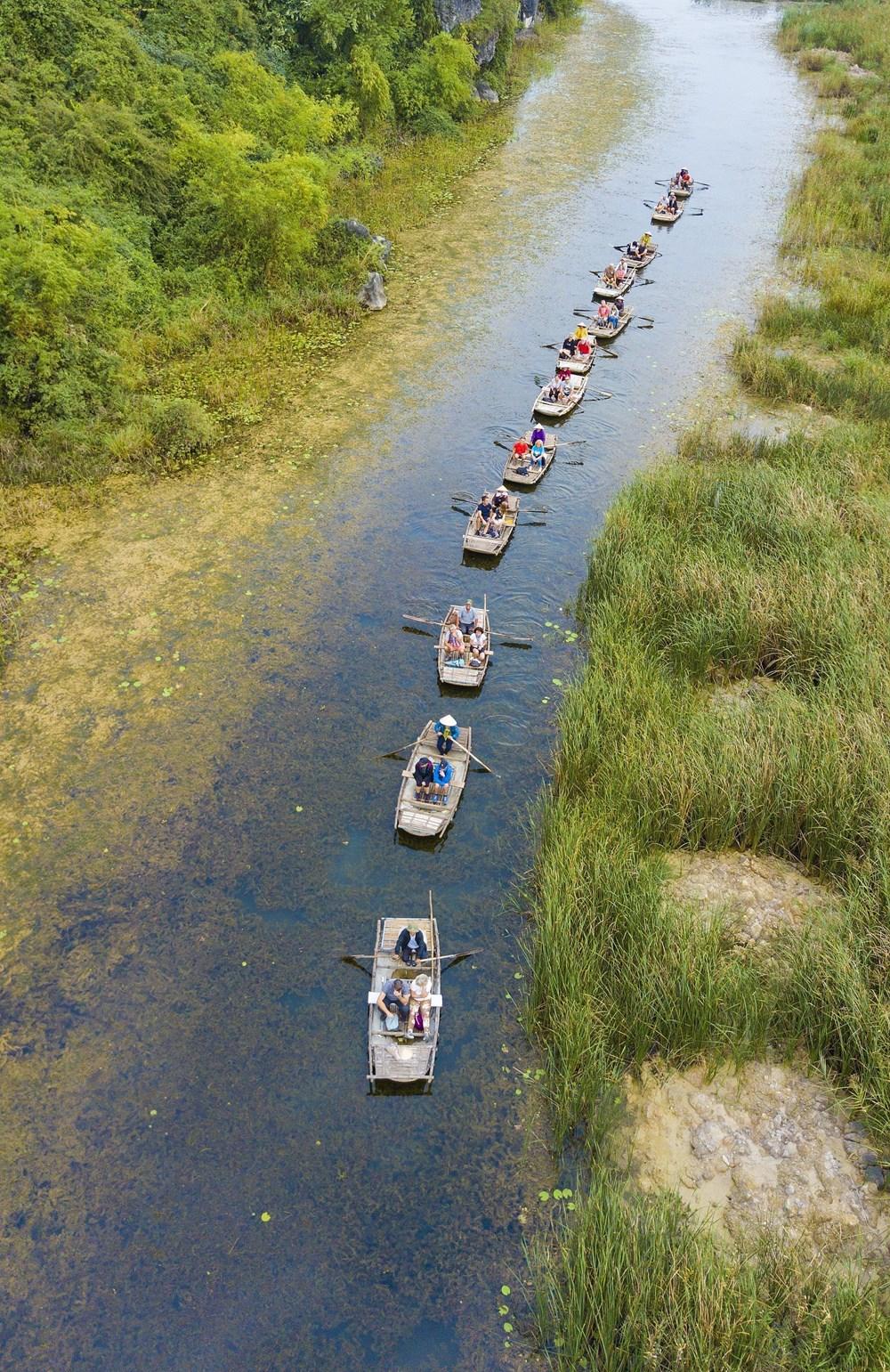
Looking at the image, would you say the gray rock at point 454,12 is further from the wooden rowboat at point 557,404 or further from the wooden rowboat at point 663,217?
the wooden rowboat at point 557,404

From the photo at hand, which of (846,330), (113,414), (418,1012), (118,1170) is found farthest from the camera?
(846,330)

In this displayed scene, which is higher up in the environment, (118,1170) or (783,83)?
(783,83)

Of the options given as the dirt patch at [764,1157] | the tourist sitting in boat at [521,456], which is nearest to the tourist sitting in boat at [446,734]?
the dirt patch at [764,1157]

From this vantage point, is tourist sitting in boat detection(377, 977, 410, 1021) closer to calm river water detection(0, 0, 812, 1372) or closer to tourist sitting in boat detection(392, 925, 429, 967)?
tourist sitting in boat detection(392, 925, 429, 967)

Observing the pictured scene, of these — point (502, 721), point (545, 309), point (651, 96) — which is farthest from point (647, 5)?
point (502, 721)

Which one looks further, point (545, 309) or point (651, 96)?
point (651, 96)

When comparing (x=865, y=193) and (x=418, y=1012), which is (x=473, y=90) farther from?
(x=418, y=1012)

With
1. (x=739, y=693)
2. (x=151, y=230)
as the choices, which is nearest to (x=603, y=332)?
(x=151, y=230)
